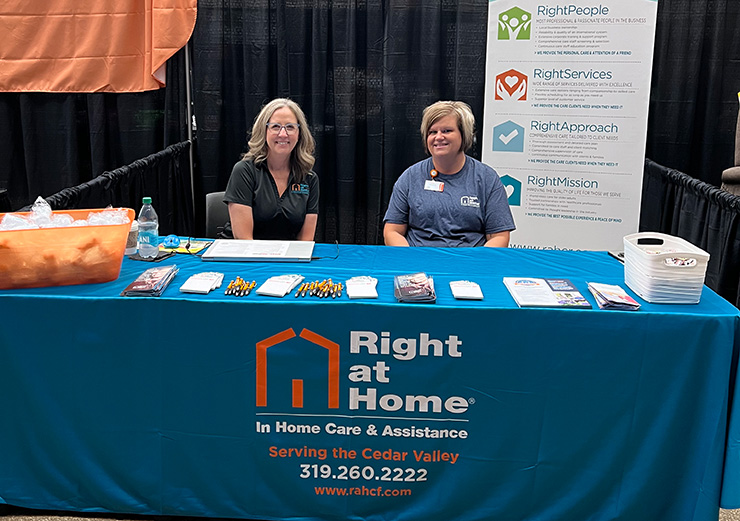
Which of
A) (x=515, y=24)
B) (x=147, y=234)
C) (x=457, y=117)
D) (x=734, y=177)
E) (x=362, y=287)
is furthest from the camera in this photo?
(x=515, y=24)

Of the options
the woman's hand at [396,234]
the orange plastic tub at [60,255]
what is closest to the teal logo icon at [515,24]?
the woman's hand at [396,234]

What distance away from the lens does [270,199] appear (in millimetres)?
2990

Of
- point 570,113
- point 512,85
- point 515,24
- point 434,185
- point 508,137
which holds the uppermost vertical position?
point 515,24

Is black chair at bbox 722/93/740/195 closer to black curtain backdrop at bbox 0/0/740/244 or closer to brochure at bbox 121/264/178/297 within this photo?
black curtain backdrop at bbox 0/0/740/244

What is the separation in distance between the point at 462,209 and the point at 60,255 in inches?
62.9

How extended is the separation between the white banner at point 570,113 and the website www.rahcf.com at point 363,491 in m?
2.47

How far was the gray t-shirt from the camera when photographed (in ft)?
9.73

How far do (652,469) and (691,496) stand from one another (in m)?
0.12

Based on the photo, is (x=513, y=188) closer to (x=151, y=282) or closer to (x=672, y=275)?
(x=672, y=275)

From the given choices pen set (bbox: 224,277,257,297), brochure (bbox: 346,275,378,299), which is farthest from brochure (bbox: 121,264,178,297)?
brochure (bbox: 346,275,378,299)

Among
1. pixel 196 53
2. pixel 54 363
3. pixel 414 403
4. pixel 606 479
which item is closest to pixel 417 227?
pixel 414 403

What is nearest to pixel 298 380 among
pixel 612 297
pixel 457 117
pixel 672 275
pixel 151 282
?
pixel 151 282

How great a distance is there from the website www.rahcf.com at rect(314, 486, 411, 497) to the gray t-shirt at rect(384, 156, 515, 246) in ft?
3.93

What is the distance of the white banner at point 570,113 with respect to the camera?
3.83 metres
